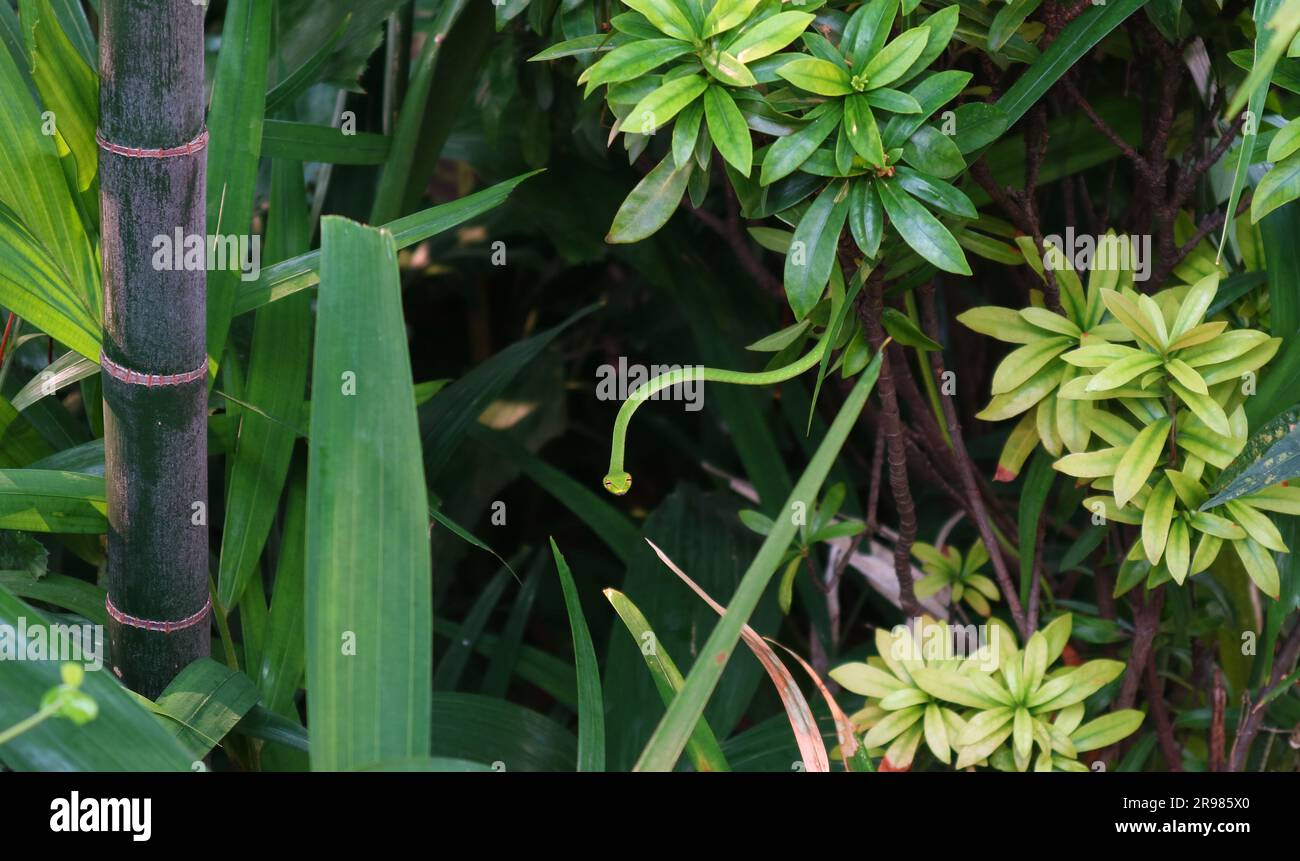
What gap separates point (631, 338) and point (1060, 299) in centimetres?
75

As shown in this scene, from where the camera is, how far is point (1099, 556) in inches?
33.6

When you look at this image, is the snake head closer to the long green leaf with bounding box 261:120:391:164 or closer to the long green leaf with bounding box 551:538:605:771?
the long green leaf with bounding box 551:538:605:771

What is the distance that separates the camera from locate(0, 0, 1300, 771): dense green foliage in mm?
467

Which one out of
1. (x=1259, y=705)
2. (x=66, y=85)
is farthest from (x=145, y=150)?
(x=1259, y=705)

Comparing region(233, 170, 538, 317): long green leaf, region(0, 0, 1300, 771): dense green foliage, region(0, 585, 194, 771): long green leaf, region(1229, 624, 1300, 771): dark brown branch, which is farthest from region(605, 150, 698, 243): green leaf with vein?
region(1229, 624, 1300, 771): dark brown branch

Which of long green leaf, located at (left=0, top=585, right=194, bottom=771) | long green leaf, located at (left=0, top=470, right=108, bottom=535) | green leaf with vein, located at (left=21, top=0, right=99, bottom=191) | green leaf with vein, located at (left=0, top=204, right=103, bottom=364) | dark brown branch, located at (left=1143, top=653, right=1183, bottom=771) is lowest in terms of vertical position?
dark brown branch, located at (left=1143, top=653, right=1183, bottom=771)

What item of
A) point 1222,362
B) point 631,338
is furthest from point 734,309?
point 1222,362

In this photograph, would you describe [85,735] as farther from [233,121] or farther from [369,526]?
[233,121]

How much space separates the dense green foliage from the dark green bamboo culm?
1.0 inches

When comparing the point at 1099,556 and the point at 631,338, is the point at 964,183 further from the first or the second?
the point at 631,338

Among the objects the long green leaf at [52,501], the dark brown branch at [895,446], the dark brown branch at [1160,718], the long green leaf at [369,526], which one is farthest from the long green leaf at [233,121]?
the dark brown branch at [1160,718]

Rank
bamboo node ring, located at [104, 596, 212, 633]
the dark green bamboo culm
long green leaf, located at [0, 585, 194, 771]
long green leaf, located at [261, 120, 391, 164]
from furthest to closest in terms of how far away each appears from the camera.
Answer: long green leaf, located at [261, 120, 391, 164]
bamboo node ring, located at [104, 596, 212, 633]
the dark green bamboo culm
long green leaf, located at [0, 585, 194, 771]

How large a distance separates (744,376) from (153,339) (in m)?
0.32

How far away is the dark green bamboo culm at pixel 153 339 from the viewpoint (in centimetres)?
54
